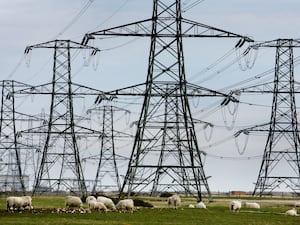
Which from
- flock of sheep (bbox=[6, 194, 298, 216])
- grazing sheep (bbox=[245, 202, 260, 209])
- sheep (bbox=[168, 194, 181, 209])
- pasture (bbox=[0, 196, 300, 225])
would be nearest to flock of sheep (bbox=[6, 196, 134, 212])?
flock of sheep (bbox=[6, 194, 298, 216])

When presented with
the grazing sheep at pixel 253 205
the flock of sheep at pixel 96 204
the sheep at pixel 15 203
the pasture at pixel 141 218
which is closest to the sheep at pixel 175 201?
the flock of sheep at pixel 96 204

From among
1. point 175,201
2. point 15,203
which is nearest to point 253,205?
point 175,201

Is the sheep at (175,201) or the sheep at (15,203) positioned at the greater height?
the sheep at (175,201)

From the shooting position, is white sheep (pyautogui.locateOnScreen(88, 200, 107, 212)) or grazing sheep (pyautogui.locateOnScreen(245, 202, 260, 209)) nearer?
white sheep (pyautogui.locateOnScreen(88, 200, 107, 212))

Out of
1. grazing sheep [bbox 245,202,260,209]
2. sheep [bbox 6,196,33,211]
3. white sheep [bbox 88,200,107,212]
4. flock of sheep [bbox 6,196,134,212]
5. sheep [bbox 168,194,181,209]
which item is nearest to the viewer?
sheep [bbox 6,196,33,211]

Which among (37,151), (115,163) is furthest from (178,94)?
(37,151)

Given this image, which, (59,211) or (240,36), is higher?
(240,36)

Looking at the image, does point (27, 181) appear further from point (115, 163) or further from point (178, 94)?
point (178, 94)

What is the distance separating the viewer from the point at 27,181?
A: 188m

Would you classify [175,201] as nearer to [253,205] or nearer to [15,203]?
[253,205]

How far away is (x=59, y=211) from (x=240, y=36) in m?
24.3

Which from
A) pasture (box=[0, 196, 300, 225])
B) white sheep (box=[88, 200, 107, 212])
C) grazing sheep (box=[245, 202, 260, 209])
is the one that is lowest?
pasture (box=[0, 196, 300, 225])

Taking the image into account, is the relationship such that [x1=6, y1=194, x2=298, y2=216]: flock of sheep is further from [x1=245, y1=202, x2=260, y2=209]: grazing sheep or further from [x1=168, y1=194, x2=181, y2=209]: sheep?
[x1=245, y1=202, x2=260, y2=209]: grazing sheep

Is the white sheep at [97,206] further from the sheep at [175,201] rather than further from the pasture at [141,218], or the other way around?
the sheep at [175,201]
